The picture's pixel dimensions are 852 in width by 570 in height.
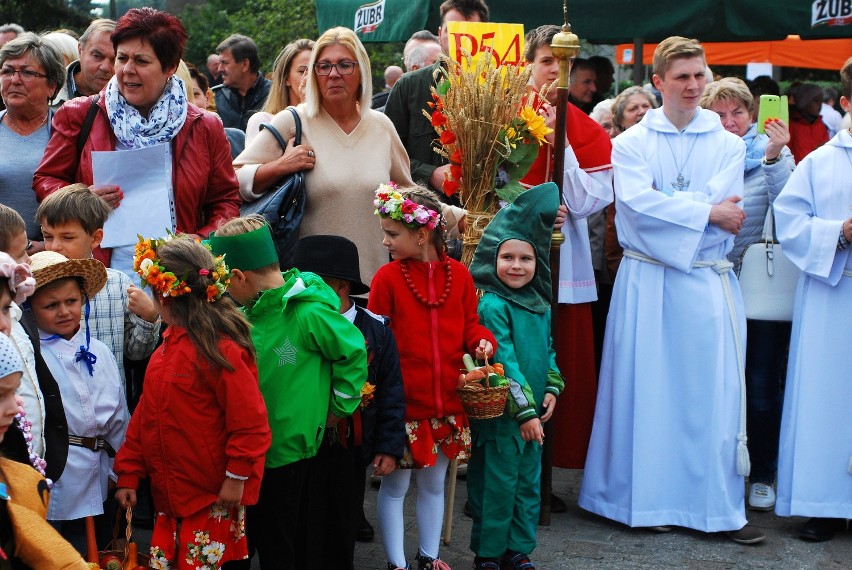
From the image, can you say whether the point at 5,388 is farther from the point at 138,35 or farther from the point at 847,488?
the point at 847,488

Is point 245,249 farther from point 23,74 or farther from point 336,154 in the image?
point 23,74

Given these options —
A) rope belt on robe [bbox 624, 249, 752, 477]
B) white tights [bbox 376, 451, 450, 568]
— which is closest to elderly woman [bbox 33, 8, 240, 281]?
white tights [bbox 376, 451, 450, 568]

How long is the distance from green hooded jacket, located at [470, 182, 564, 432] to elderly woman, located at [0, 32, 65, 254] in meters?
2.13

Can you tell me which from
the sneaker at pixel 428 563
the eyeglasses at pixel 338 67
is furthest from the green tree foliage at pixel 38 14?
the sneaker at pixel 428 563

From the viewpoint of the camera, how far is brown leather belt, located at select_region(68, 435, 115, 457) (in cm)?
450

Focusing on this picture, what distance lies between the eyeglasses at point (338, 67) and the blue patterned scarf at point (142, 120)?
2.59 feet

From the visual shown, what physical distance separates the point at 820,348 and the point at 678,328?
759 millimetres

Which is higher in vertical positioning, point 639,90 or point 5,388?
point 639,90

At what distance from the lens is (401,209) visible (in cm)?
498

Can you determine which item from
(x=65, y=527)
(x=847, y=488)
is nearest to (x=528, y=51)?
(x=847, y=488)

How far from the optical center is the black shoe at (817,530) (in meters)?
5.98

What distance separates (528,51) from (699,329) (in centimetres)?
180

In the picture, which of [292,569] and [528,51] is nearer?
[292,569]

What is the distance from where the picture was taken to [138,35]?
201 inches
